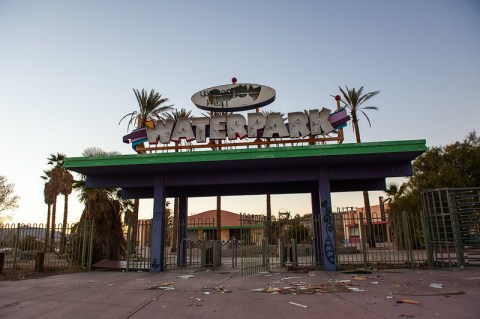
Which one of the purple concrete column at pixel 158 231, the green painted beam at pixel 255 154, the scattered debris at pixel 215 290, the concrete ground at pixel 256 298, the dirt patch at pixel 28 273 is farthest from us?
the purple concrete column at pixel 158 231

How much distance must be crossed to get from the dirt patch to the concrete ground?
9.09ft

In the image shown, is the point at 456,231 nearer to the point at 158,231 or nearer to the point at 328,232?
the point at 328,232

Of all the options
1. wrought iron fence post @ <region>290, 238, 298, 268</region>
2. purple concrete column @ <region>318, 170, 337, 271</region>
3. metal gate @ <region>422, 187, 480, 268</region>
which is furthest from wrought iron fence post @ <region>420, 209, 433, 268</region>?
wrought iron fence post @ <region>290, 238, 298, 268</region>

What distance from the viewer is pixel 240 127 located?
16844 mm

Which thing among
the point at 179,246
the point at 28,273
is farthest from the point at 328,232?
the point at 28,273

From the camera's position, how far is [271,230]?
52.9 ft

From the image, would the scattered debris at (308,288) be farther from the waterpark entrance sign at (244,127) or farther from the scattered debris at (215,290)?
the waterpark entrance sign at (244,127)

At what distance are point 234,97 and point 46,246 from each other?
12.2 metres

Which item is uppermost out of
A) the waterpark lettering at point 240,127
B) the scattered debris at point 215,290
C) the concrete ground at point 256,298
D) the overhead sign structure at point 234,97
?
the overhead sign structure at point 234,97

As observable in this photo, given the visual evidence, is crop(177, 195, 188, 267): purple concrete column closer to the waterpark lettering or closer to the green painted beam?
the green painted beam

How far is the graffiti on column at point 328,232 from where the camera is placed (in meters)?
14.5

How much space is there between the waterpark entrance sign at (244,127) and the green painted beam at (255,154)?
7.11ft

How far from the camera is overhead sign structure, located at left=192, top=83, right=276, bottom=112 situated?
1778 cm

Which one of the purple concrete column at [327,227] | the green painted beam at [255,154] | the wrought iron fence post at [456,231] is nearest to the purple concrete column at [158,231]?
the green painted beam at [255,154]
